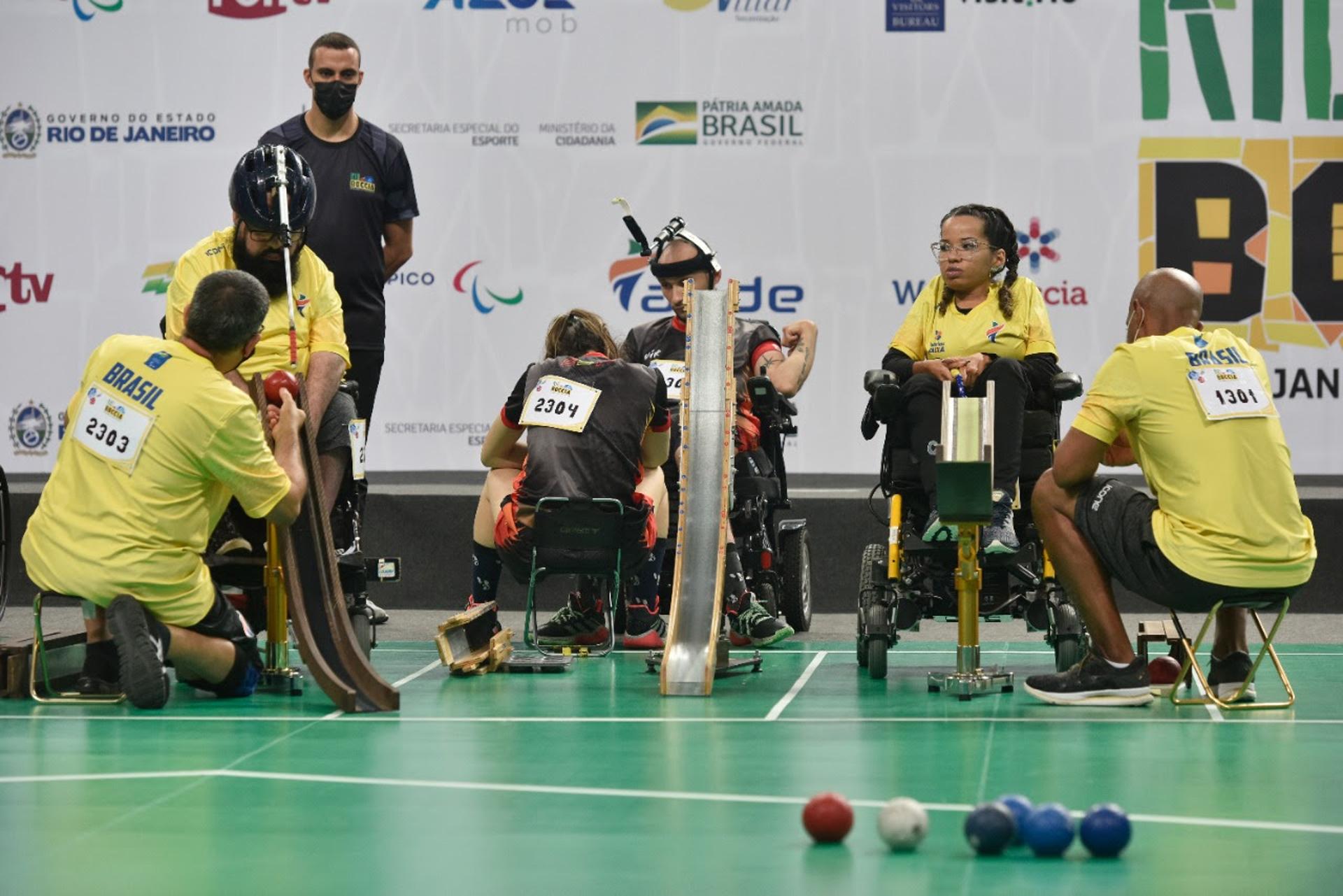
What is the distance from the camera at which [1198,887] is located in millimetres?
2834

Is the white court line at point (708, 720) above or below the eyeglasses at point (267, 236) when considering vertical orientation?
below

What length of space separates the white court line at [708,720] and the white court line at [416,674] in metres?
0.74

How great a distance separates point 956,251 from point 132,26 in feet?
14.5

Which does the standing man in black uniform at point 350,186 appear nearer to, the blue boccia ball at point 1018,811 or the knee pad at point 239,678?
the knee pad at point 239,678

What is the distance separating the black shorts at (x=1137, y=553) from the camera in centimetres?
475

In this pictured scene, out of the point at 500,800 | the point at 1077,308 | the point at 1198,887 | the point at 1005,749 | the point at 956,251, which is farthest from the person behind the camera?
the point at 1077,308

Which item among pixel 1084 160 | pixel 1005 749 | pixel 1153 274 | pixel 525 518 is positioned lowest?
pixel 1005 749

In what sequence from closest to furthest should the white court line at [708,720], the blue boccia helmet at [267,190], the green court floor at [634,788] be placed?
the green court floor at [634,788]
the white court line at [708,720]
the blue boccia helmet at [267,190]

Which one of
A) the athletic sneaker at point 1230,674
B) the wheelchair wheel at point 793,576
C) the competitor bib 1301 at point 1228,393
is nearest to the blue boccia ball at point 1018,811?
the competitor bib 1301 at point 1228,393

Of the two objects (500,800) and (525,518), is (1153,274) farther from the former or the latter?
(500,800)

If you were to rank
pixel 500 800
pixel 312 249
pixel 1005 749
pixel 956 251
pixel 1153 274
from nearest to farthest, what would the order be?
pixel 500 800
pixel 1005 749
pixel 1153 274
pixel 956 251
pixel 312 249

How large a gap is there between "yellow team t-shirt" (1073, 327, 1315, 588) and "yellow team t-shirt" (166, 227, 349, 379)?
2177 millimetres

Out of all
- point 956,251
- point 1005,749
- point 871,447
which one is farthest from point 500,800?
point 871,447

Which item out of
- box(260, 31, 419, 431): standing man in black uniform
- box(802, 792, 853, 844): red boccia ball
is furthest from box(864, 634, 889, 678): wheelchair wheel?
box(802, 792, 853, 844): red boccia ball
